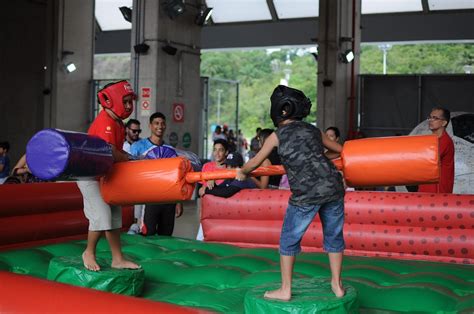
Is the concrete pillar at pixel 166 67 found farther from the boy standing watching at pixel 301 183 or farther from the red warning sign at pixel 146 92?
the boy standing watching at pixel 301 183

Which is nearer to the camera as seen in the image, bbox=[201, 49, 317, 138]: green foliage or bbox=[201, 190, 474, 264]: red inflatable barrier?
bbox=[201, 190, 474, 264]: red inflatable barrier

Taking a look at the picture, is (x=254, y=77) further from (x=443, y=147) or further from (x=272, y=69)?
(x=443, y=147)

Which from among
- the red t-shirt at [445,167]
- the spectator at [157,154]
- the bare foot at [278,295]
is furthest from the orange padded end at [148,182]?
the red t-shirt at [445,167]

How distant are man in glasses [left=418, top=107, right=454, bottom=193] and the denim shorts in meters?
2.07

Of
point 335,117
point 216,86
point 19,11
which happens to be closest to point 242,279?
point 335,117

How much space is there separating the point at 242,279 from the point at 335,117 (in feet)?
26.9

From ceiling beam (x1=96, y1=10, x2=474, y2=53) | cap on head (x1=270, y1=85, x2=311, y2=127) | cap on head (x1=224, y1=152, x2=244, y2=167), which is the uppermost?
ceiling beam (x1=96, y1=10, x2=474, y2=53)

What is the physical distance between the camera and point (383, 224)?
5320mm

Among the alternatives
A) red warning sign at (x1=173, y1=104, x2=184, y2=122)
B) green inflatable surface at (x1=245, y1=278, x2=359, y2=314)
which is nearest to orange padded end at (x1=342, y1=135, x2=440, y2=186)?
green inflatable surface at (x1=245, y1=278, x2=359, y2=314)

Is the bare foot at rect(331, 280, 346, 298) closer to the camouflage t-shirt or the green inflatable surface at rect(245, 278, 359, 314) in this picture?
the green inflatable surface at rect(245, 278, 359, 314)

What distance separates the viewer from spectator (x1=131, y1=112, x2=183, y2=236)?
5.79 metres

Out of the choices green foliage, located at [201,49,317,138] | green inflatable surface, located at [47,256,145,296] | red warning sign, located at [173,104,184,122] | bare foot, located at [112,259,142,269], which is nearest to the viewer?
green inflatable surface, located at [47,256,145,296]

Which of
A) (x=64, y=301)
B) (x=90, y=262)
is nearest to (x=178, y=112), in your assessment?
(x=90, y=262)

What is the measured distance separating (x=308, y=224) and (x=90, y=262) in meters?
1.45
